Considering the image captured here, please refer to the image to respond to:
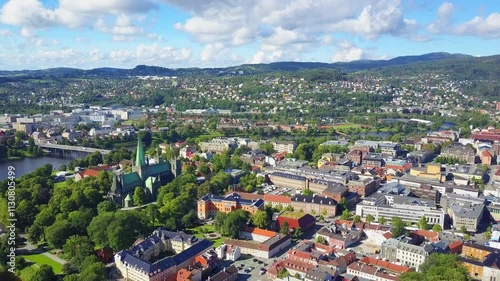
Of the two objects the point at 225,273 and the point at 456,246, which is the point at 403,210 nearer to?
the point at 456,246

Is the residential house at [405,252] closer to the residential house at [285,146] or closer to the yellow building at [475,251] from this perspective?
the yellow building at [475,251]

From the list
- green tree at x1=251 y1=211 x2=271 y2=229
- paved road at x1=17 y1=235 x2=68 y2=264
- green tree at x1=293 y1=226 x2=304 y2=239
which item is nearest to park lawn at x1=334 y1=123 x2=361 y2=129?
green tree at x1=251 y1=211 x2=271 y2=229

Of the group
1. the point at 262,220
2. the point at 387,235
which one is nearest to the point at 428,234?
the point at 387,235

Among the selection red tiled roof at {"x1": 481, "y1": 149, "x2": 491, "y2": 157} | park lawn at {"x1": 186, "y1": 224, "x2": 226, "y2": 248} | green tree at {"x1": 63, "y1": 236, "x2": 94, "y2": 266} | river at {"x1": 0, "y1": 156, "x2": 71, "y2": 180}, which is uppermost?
green tree at {"x1": 63, "y1": 236, "x2": 94, "y2": 266}

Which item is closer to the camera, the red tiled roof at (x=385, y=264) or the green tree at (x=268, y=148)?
the red tiled roof at (x=385, y=264)

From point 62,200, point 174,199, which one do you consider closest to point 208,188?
point 174,199

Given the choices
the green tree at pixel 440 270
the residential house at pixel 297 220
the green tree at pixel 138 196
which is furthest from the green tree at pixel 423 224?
the green tree at pixel 138 196

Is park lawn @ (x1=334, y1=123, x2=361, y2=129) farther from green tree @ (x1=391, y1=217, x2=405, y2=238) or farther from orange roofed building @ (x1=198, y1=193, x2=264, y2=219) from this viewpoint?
green tree @ (x1=391, y1=217, x2=405, y2=238)
